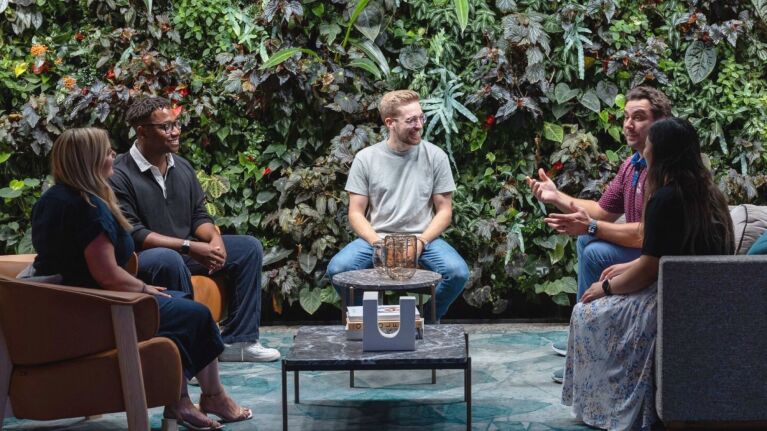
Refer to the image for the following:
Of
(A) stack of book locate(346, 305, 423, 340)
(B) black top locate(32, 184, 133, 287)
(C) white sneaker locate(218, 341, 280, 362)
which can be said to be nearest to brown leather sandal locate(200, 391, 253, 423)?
(A) stack of book locate(346, 305, 423, 340)

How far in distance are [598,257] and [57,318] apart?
242 cm

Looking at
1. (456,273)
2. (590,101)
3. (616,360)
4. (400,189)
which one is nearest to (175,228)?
(400,189)

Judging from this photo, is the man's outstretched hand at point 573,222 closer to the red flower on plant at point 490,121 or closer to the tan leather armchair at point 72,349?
the red flower on plant at point 490,121

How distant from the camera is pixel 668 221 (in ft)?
11.1

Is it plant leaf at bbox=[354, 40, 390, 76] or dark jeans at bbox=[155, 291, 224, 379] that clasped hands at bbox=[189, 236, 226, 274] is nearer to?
dark jeans at bbox=[155, 291, 224, 379]

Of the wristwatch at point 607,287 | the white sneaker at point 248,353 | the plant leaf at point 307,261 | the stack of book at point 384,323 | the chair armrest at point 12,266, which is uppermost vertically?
the chair armrest at point 12,266

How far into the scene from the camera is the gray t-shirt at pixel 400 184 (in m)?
5.20

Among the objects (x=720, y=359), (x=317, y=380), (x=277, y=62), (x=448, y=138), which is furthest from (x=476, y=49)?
(x=720, y=359)

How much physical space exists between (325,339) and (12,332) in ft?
3.87

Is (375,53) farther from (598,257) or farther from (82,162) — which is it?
(82,162)

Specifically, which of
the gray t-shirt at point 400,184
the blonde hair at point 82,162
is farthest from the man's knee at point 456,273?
the blonde hair at point 82,162

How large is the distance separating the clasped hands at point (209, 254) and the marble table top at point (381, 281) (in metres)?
0.66

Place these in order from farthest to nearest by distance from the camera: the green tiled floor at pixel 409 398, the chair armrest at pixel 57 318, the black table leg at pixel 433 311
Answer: the black table leg at pixel 433 311
the green tiled floor at pixel 409 398
the chair armrest at pixel 57 318

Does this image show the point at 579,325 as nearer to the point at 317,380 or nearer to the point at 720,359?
the point at 720,359
